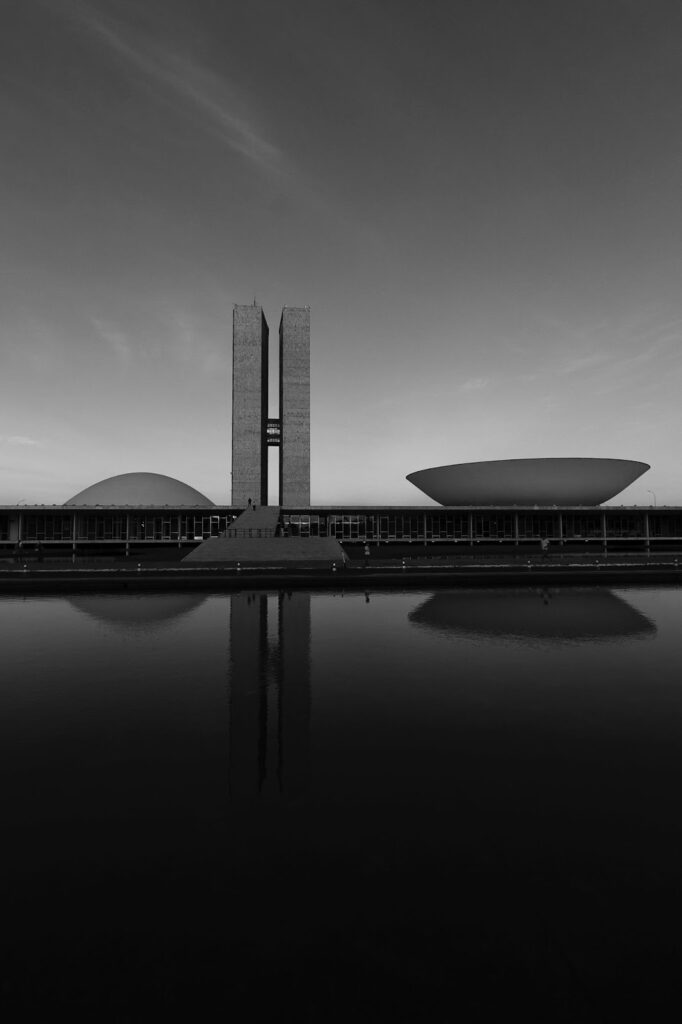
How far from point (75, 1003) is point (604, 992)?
324 centimetres

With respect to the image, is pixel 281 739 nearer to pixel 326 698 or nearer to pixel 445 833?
pixel 326 698

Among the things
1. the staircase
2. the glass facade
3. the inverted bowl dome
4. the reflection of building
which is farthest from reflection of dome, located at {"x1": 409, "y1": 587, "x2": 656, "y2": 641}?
the inverted bowl dome

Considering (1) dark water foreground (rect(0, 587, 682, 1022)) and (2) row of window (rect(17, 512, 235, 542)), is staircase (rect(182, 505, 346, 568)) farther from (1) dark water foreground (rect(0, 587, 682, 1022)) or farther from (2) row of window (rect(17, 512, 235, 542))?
(1) dark water foreground (rect(0, 587, 682, 1022))

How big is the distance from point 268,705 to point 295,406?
68.6 metres

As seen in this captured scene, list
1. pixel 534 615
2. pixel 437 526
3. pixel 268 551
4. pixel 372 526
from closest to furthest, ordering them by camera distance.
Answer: pixel 534 615, pixel 268 551, pixel 372 526, pixel 437 526

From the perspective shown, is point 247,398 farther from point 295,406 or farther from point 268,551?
point 268,551

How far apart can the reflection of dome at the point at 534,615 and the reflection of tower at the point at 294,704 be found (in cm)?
393

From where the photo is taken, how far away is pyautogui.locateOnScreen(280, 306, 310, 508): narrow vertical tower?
240 feet

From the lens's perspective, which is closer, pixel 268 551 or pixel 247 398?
pixel 268 551

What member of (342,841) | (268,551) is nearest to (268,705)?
(342,841)

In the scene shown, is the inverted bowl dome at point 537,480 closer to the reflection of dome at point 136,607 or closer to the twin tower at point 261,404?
the twin tower at point 261,404

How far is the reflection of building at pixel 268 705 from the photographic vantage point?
627cm

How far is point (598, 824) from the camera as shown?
5.04 m

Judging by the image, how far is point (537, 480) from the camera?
62.9 m
